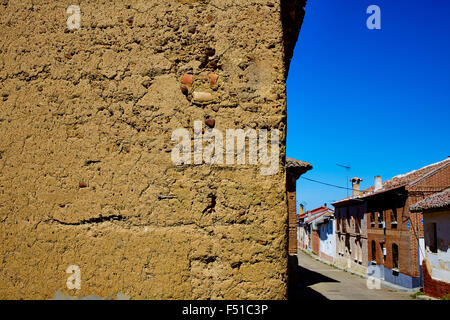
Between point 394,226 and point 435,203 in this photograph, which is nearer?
point 435,203

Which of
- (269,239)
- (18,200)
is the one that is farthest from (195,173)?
(18,200)

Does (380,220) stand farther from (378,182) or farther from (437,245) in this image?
(437,245)

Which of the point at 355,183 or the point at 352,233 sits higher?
the point at 355,183

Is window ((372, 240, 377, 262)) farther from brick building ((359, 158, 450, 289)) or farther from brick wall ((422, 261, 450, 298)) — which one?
brick wall ((422, 261, 450, 298))

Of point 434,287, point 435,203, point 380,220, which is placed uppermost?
point 435,203

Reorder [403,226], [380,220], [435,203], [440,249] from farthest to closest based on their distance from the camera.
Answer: [380,220]
[403,226]
[440,249]
[435,203]

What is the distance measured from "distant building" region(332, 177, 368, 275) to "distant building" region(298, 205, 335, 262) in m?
1.76

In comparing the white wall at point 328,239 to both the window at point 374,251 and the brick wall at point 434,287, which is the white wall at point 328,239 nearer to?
the window at point 374,251

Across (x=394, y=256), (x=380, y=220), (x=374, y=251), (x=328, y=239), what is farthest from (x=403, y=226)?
(x=328, y=239)

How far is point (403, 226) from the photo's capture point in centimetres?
1895

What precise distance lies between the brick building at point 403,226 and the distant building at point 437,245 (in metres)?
3.26

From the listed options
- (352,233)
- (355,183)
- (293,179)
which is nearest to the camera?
(293,179)

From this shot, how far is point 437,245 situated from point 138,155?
602 inches
